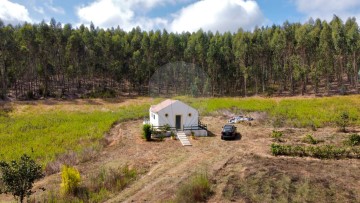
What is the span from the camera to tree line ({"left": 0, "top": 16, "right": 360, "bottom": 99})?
6588cm

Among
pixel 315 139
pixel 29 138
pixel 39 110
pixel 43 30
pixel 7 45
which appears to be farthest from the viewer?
pixel 43 30

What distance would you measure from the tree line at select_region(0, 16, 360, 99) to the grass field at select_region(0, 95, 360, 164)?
531 inches

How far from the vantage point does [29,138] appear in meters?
30.2

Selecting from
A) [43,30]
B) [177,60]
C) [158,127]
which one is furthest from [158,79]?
[158,127]

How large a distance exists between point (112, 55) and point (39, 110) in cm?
2799

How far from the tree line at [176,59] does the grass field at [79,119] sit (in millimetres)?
13483

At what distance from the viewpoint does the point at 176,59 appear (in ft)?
260

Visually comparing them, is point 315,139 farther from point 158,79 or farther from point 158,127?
point 158,79

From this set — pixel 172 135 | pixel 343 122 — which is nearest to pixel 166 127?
pixel 172 135

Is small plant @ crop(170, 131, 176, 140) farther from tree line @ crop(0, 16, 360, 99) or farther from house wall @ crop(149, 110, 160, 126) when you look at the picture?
tree line @ crop(0, 16, 360, 99)

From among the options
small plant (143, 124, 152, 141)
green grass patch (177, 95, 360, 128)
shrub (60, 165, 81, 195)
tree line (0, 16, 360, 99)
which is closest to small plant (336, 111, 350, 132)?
green grass patch (177, 95, 360, 128)

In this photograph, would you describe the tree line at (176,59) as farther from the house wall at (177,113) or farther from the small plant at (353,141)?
the small plant at (353,141)

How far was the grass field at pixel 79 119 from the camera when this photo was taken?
27125 mm

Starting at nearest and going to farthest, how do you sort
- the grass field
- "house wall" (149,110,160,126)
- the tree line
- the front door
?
the grass field, "house wall" (149,110,160,126), the front door, the tree line
